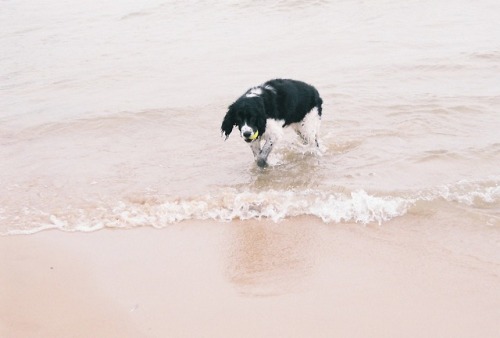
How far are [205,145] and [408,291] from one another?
394 cm

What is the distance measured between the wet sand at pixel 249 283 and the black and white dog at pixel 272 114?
1457mm

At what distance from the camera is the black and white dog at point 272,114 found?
5867 mm

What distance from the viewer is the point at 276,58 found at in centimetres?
1106

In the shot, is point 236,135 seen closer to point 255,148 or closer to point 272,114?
point 255,148

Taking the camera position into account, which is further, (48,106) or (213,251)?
(48,106)

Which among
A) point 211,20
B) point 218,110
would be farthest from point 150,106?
point 211,20

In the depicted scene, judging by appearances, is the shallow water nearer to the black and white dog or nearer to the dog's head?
the black and white dog

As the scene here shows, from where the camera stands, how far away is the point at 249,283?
385cm

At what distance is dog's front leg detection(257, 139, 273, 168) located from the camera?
6.27m

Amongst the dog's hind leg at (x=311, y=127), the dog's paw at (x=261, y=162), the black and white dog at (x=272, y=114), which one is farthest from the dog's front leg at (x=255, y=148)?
the dog's hind leg at (x=311, y=127)

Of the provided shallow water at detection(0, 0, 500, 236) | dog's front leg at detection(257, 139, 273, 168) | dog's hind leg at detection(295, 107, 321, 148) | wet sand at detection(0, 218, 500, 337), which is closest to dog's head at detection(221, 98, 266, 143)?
dog's front leg at detection(257, 139, 273, 168)

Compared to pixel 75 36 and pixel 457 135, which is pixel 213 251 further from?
pixel 75 36

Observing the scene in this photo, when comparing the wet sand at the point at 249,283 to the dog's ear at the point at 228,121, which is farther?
the dog's ear at the point at 228,121

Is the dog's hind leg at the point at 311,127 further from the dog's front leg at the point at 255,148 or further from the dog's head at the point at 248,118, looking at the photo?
the dog's head at the point at 248,118
